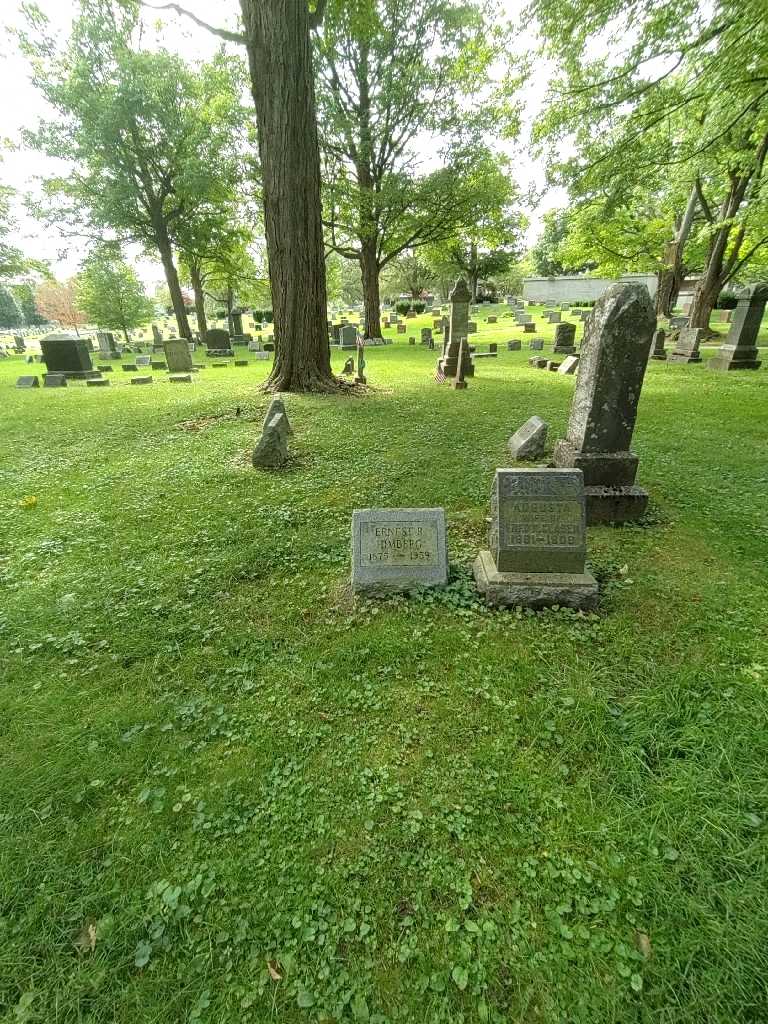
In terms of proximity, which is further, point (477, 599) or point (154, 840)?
point (477, 599)

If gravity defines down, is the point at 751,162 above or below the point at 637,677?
above

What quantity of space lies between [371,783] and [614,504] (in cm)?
356

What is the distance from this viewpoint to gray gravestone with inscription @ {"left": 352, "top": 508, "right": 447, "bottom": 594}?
3.48m

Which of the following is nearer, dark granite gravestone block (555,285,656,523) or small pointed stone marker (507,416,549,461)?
dark granite gravestone block (555,285,656,523)

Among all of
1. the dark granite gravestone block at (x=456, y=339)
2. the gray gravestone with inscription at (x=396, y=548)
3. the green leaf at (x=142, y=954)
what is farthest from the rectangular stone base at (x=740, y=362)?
the green leaf at (x=142, y=954)

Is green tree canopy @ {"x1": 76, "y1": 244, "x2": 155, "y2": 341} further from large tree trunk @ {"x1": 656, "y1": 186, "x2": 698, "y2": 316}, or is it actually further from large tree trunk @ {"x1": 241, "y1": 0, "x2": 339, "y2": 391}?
large tree trunk @ {"x1": 656, "y1": 186, "x2": 698, "y2": 316}

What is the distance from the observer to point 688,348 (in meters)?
14.2

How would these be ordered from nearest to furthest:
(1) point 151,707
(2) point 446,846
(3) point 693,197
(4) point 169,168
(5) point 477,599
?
(2) point 446,846, (1) point 151,707, (5) point 477,599, (3) point 693,197, (4) point 169,168

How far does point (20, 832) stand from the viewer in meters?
1.99

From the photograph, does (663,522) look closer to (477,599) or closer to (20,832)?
(477,599)

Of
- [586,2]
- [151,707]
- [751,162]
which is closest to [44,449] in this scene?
[151,707]

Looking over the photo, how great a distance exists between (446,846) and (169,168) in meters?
29.6

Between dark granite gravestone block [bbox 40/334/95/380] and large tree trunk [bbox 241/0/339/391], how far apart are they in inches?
417

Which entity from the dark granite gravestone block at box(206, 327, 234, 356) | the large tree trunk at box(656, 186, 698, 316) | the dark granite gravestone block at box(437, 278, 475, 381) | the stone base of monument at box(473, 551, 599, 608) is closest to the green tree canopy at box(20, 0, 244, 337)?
the dark granite gravestone block at box(206, 327, 234, 356)
